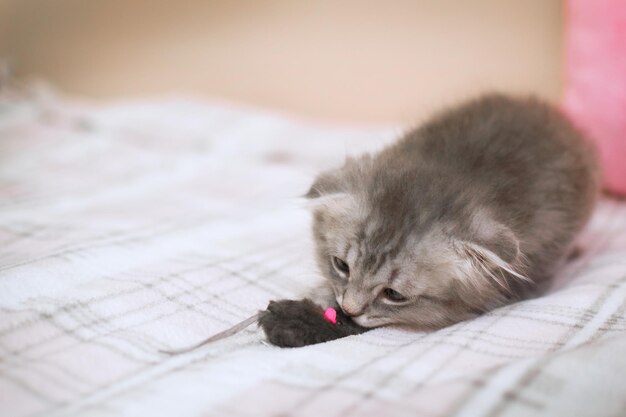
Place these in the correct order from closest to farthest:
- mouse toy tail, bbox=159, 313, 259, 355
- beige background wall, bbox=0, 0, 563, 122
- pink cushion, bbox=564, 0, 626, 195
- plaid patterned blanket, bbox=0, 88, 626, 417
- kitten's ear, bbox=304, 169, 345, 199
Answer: plaid patterned blanket, bbox=0, 88, 626, 417 < mouse toy tail, bbox=159, 313, 259, 355 < kitten's ear, bbox=304, 169, 345, 199 < pink cushion, bbox=564, 0, 626, 195 < beige background wall, bbox=0, 0, 563, 122

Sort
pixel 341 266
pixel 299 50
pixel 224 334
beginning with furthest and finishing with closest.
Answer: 1. pixel 299 50
2. pixel 341 266
3. pixel 224 334

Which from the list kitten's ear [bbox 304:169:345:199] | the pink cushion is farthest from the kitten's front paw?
the pink cushion

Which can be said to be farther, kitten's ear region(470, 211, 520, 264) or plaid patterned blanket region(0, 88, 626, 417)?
kitten's ear region(470, 211, 520, 264)

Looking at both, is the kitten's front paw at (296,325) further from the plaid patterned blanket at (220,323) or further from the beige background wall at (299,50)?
the beige background wall at (299,50)

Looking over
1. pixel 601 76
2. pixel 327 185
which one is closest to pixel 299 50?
pixel 601 76

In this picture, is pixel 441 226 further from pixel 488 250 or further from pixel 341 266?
pixel 341 266

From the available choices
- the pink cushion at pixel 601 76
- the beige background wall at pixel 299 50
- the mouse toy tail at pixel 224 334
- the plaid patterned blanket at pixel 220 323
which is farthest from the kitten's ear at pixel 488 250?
the beige background wall at pixel 299 50

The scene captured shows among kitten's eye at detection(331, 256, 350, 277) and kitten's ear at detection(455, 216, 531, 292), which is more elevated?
kitten's ear at detection(455, 216, 531, 292)

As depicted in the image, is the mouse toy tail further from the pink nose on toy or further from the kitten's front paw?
the pink nose on toy
